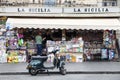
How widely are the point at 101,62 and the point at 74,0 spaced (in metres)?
4.18

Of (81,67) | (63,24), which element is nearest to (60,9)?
(63,24)

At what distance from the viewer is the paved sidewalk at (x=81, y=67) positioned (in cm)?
2209

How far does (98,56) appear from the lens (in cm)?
2750

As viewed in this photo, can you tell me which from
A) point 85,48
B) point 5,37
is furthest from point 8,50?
point 85,48

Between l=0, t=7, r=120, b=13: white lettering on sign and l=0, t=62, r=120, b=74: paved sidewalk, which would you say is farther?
l=0, t=7, r=120, b=13: white lettering on sign

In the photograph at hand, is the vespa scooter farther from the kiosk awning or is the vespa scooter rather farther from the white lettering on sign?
the white lettering on sign

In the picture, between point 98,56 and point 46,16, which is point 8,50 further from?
point 98,56

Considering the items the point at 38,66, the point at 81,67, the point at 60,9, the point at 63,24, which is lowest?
the point at 81,67

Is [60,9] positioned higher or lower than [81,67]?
higher

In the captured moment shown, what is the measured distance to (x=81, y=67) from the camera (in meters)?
23.8

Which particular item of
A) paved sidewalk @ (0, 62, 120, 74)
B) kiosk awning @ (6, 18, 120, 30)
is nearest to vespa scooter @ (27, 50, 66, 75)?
paved sidewalk @ (0, 62, 120, 74)

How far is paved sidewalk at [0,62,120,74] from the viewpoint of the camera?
2209cm

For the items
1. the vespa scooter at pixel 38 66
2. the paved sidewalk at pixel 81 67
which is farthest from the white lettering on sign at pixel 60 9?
the vespa scooter at pixel 38 66

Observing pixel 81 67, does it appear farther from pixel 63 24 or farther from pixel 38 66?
pixel 38 66
